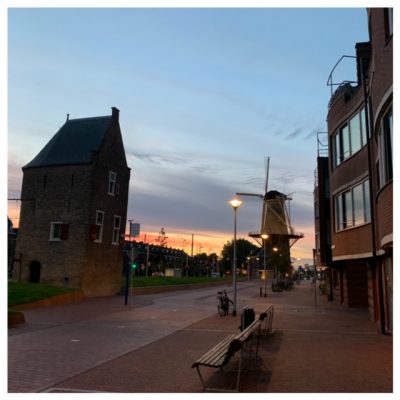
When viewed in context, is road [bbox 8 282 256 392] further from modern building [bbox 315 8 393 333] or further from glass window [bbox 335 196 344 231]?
glass window [bbox 335 196 344 231]

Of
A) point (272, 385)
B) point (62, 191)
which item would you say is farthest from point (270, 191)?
point (272, 385)

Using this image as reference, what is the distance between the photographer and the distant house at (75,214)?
31.6 meters

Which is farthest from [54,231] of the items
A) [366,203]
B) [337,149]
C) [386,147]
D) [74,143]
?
[386,147]

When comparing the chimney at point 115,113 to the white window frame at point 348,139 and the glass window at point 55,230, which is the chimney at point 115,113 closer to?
the glass window at point 55,230

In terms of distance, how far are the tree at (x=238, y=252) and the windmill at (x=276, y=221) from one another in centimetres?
5417

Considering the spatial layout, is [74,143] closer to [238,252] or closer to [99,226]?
[99,226]

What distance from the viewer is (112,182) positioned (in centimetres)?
3525

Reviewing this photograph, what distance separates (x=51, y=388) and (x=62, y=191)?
26.4 m

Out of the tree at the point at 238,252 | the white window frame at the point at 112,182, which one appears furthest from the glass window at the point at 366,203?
the tree at the point at 238,252

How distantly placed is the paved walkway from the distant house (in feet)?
40.5

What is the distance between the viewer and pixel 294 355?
11.1 metres

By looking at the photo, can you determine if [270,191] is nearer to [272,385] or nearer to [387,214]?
[387,214]

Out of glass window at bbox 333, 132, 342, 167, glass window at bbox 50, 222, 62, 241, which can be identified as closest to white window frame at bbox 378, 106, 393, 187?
glass window at bbox 333, 132, 342, 167

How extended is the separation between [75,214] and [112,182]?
4.33 metres
